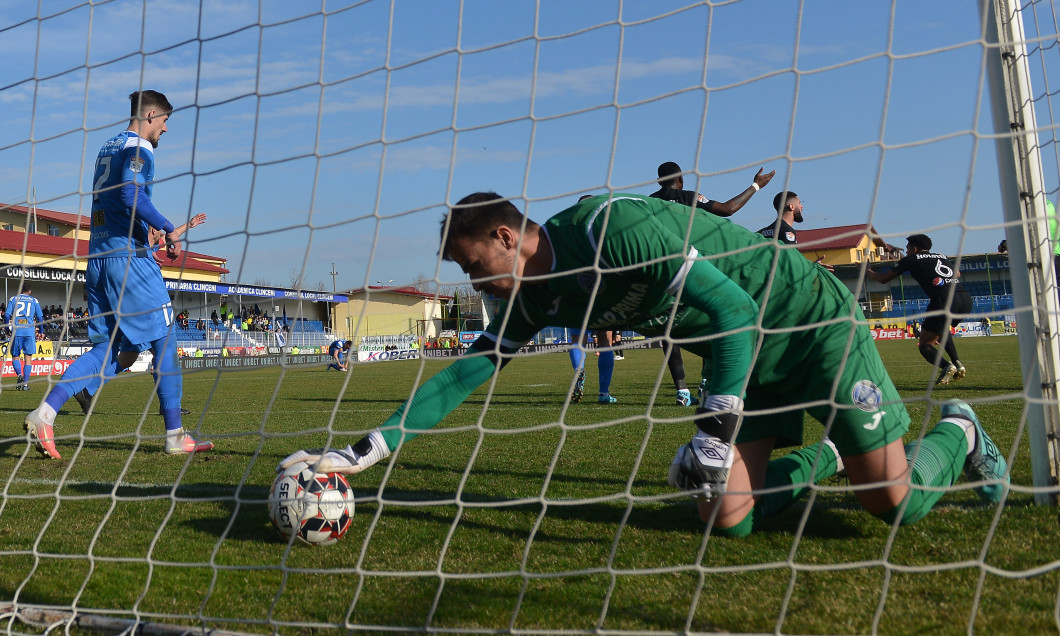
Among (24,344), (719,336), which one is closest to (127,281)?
(719,336)

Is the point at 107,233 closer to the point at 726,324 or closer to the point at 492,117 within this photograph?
the point at 492,117

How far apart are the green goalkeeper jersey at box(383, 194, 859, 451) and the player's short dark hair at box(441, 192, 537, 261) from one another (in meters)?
0.15

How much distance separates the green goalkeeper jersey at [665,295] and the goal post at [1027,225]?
600mm

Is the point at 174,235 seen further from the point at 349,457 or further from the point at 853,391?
the point at 853,391

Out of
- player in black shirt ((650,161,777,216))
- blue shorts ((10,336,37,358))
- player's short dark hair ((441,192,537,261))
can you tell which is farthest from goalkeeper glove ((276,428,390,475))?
blue shorts ((10,336,37,358))

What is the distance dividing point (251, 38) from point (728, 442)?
2324 mm

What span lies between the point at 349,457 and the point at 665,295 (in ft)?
3.90

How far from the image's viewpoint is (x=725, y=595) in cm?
213

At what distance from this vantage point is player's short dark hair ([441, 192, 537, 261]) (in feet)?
8.13

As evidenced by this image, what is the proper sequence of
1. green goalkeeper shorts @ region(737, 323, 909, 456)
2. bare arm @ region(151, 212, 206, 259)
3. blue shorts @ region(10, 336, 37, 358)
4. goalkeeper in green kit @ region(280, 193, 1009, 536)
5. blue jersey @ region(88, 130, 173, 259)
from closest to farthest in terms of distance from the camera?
goalkeeper in green kit @ region(280, 193, 1009, 536), green goalkeeper shorts @ region(737, 323, 909, 456), bare arm @ region(151, 212, 206, 259), blue jersey @ region(88, 130, 173, 259), blue shorts @ region(10, 336, 37, 358)

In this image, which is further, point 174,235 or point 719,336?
point 174,235

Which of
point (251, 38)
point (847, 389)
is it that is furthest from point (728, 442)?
point (251, 38)

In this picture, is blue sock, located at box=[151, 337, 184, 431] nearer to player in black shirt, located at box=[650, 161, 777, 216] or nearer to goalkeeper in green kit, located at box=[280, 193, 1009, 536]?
goalkeeper in green kit, located at box=[280, 193, 1009, 536]

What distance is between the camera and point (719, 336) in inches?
90.4
